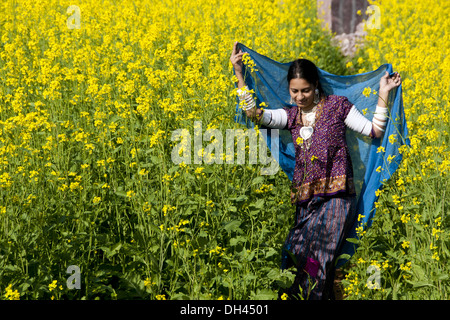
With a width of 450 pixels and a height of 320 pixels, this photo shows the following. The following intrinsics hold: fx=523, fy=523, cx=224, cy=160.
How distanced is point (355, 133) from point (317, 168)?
52 cm

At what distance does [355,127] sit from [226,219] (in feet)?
3.34

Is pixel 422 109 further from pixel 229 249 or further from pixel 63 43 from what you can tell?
pixel 63 43

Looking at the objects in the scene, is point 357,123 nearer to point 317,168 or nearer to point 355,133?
point 355,133

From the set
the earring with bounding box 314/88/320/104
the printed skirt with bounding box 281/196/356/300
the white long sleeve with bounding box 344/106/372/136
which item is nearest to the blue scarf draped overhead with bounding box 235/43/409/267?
the white long sleeve with bounding box 344/106/372/136

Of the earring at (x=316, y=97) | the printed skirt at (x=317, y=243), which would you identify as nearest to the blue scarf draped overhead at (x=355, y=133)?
the printed skirt at (x=317, y=243)

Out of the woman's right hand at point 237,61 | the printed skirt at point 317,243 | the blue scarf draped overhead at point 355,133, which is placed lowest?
the printed skirt at point 317,243

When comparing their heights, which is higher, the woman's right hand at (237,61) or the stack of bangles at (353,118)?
the woman's right hand at (237,61)

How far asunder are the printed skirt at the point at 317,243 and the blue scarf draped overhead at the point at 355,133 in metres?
0.17

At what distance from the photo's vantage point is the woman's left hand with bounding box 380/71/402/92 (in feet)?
10.9

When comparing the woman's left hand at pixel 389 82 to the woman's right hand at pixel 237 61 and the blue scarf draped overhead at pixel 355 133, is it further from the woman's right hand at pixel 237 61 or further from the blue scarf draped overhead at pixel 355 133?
the woman's right hand at pixel 237 61

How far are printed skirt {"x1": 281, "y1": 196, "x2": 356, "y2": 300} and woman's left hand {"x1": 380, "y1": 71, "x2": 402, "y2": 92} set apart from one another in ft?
2.42

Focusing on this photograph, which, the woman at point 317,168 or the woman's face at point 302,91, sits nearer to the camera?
the woman at point 317,168

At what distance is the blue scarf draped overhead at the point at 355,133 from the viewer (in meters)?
3.39

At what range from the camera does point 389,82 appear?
3.35 m
